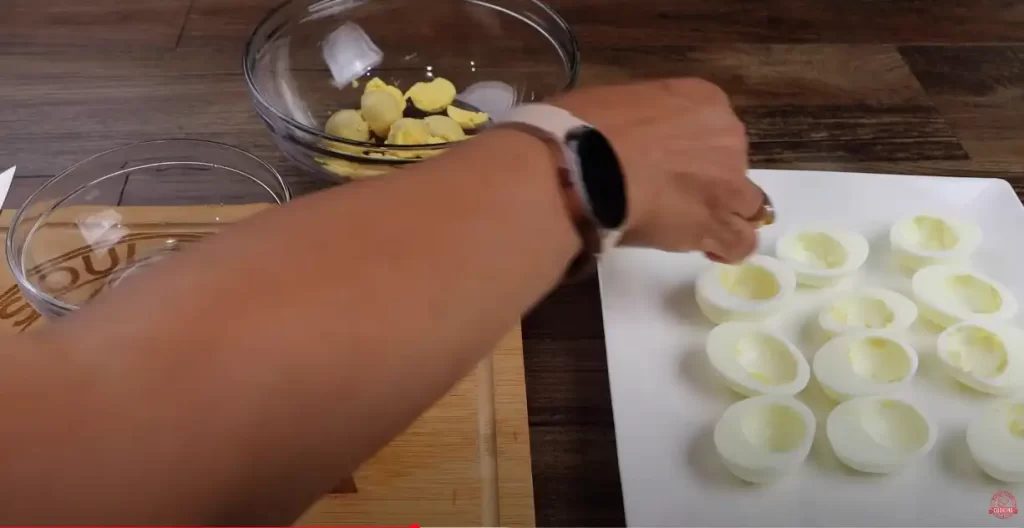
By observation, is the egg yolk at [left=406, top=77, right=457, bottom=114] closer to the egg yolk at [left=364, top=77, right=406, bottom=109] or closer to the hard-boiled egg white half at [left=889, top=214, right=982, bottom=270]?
the egg yolk at [left=364, top=77, right=406, bottom=109]

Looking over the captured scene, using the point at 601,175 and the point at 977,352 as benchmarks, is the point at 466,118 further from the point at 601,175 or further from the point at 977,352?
the point at 977,352

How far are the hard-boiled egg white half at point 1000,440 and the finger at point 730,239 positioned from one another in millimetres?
229

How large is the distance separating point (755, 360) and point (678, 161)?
24 centimetres

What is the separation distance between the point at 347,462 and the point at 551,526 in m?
0.24

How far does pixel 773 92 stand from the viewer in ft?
3.28

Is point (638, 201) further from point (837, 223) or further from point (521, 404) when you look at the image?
point (837, 223)

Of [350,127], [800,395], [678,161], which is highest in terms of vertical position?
[678,161]

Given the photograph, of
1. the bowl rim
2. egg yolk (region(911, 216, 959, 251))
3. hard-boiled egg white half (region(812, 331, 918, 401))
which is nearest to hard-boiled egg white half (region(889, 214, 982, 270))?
egg yolk (region(911, 216, 959, 251))

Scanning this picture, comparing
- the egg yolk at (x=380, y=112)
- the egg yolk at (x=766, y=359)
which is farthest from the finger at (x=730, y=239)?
the egg yolk at (x=380, y=112)

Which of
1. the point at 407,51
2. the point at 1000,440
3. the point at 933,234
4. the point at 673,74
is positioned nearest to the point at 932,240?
the point at 933,234

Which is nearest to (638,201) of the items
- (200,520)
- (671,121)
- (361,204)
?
(671,121)

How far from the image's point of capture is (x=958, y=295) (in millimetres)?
750

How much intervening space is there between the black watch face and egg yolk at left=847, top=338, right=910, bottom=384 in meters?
0.31

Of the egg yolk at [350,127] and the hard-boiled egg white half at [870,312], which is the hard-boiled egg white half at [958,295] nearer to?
the hard-boiled egg white half at [870,312]
